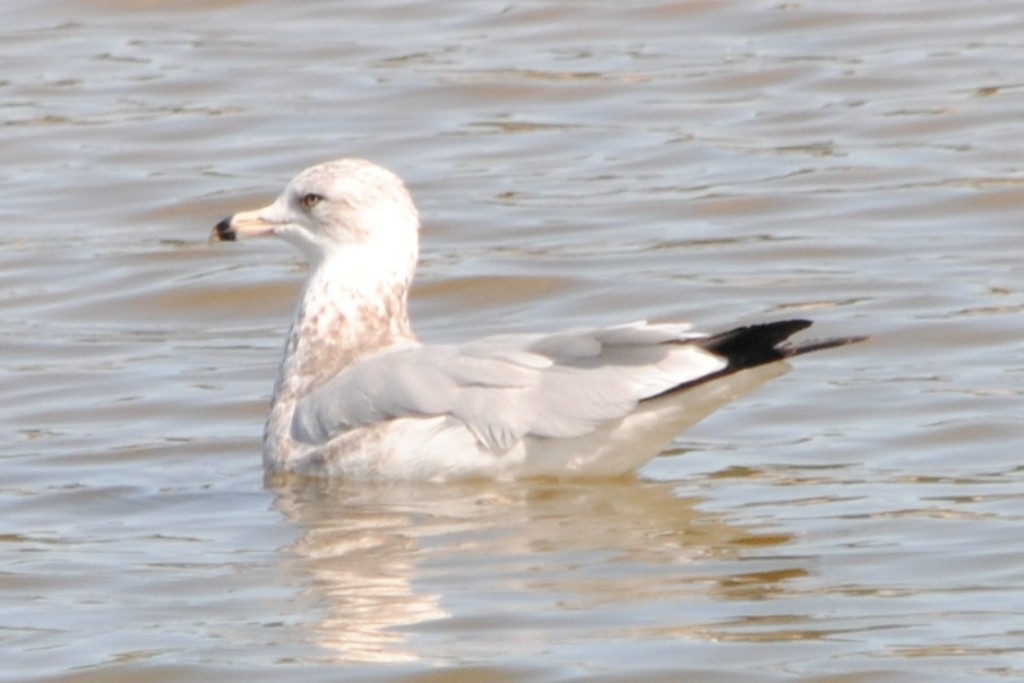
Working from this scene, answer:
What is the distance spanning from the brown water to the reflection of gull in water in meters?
0.02

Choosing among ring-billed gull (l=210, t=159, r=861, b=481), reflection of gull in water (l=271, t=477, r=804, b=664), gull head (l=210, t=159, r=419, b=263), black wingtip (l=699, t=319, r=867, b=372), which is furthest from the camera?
gull head (l=210, t=159, r=419, b=263)

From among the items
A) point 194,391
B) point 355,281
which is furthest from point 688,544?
point 194,391

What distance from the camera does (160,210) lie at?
14.3 m

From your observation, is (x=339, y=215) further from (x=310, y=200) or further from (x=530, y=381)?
(x=530, y=381)

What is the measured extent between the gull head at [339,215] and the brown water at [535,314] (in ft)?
2.73

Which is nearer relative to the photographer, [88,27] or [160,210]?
[160,210]

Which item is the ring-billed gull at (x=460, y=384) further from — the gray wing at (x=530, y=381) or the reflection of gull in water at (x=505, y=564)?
the reflection of gull in water at (x=505, y=564)

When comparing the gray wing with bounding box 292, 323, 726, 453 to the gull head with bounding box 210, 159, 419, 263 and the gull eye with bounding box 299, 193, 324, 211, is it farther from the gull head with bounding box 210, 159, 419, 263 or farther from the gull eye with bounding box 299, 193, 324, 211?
the gull eye with bounding box 299, 193, 324, 211

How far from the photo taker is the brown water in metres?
6.84

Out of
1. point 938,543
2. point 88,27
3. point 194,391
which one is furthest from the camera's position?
point 88,27

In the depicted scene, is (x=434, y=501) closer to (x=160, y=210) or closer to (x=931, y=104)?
(x=160, y=210)

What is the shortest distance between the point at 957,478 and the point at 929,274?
11.3ft

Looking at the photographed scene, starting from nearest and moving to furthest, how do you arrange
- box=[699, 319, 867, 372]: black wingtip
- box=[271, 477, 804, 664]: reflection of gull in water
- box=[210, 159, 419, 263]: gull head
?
box=[271, 477, 804, 664]: reflection of gull in water, box=[699, 319, 867, 372]: black wingtip, box=[210, 159, 419, 263]: gull head

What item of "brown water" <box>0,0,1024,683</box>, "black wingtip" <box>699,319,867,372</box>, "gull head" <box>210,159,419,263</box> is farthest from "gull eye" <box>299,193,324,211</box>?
"black wingtip" <box>699,319,867,372</box>
